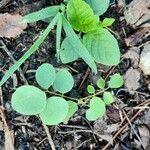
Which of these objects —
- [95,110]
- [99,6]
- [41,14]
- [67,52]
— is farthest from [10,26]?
[95,110]

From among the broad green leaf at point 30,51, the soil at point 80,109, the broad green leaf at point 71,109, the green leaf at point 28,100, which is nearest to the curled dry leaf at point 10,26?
the soil at point 80,109

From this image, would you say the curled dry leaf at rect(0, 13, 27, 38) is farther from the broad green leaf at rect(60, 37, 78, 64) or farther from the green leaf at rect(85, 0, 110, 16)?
the green leaf at rect(85, 0, 110, 16)

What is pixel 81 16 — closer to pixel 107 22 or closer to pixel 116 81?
pixel 107 22

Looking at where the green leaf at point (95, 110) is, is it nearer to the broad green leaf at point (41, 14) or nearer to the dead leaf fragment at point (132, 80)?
the dead leaf fragment at point (132, 80)

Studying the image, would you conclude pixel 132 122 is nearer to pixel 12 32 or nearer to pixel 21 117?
pixel 21 117

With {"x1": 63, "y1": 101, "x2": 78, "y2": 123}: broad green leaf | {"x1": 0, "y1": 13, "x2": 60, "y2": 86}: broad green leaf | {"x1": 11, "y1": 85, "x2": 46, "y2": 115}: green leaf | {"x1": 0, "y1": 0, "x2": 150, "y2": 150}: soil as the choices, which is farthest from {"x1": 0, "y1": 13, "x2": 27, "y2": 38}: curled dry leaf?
{"x1": 63, "y1": 101, "x2": 78, "y2": 123}: broad green leaf

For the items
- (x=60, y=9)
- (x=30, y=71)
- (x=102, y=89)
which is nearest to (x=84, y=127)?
(x=102, y=89)
